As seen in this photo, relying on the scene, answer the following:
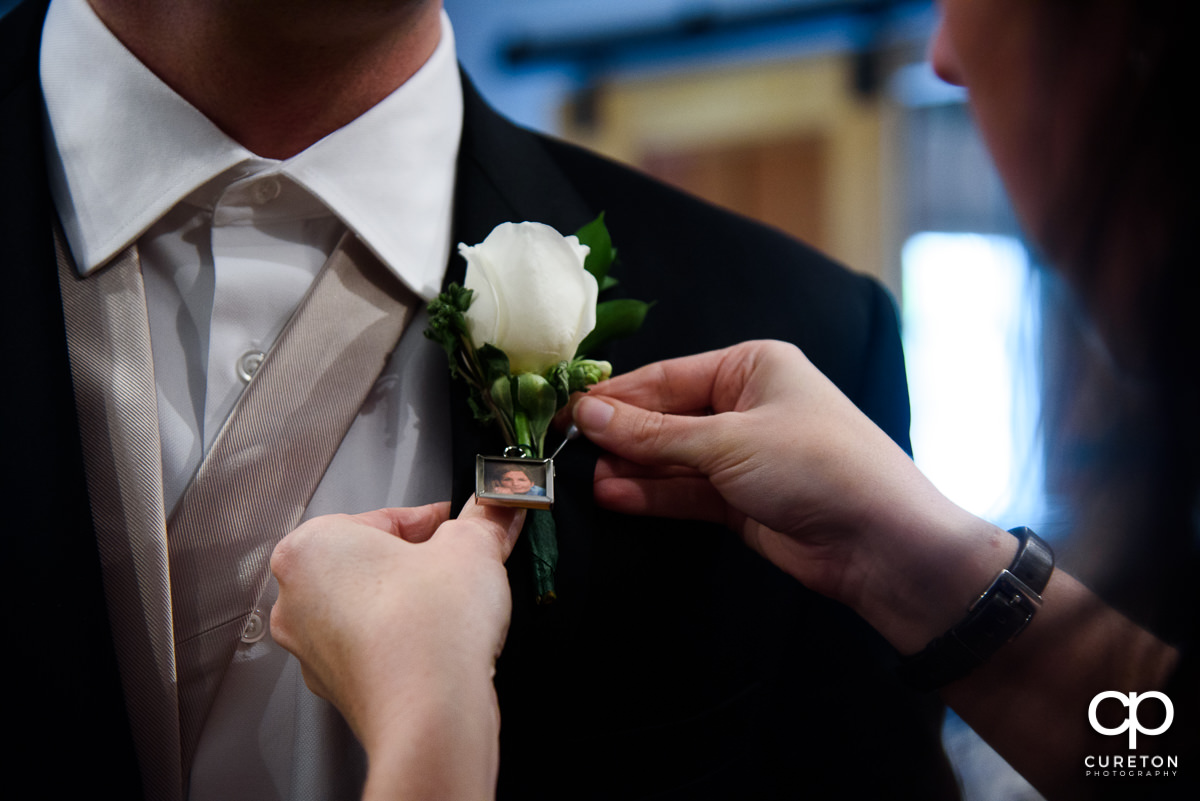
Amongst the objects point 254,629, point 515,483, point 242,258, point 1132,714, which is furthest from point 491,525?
point 1132,714

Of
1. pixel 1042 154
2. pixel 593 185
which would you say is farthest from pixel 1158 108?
pixel 593 185

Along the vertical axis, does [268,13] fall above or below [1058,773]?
above

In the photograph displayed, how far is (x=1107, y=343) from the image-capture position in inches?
20.3

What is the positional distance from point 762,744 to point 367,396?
546mm

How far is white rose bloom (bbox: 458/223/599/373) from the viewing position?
0.65 meters

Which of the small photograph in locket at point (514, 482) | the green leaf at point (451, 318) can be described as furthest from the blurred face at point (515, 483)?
the green leaf at point (451, 318)

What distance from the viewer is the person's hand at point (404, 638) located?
500 mm

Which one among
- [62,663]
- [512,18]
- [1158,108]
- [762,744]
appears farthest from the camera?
[512,18]

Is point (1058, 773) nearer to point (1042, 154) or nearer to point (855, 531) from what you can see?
point (855, 531)

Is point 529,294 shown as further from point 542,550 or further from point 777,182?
point 777,182

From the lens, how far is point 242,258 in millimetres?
812

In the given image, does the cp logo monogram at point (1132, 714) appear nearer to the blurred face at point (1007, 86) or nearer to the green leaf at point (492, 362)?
the blurred face at point (1007, 86)

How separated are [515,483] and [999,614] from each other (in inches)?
A: 17.2

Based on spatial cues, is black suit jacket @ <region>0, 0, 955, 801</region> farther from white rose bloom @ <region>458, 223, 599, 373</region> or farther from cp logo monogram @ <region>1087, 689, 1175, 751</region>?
cp logo monogram @ <region>1087, 689, 1175, 751</region>
